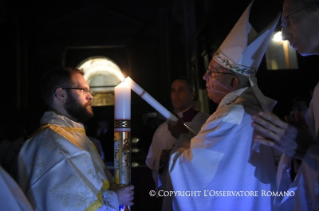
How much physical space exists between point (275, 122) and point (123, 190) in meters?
1.00

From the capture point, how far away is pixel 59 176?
1.57m

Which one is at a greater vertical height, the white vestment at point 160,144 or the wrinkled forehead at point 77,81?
the wrinkled forehead at point 77,81

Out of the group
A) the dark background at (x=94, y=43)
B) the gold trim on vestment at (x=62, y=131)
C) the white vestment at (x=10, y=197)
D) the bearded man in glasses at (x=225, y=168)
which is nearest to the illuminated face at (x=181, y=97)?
the bearded man in glasses at (x=225, y=168)

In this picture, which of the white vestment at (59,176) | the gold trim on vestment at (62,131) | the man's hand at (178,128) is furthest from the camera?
the man's hand at (178,128)

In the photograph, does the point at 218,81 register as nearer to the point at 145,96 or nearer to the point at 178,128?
the point at 178,128

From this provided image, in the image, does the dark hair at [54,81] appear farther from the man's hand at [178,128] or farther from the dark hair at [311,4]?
the dark hair at [311,4]

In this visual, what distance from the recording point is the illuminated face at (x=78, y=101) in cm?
203

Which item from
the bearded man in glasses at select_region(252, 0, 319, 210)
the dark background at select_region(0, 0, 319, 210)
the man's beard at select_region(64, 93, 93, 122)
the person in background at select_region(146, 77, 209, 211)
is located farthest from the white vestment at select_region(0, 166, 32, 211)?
the dark background at select_region(0, 0, 319, 210)

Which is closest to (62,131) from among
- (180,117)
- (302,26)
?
(302,26)

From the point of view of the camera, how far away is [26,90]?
870cm

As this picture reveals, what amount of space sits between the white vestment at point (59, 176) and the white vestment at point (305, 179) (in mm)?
1048

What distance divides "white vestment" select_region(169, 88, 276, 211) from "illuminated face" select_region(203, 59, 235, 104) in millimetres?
353

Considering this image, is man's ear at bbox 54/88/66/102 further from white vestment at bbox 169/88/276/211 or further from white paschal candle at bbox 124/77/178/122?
white vestment at bbox 169/88/276/211

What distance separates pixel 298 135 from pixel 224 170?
519mm
